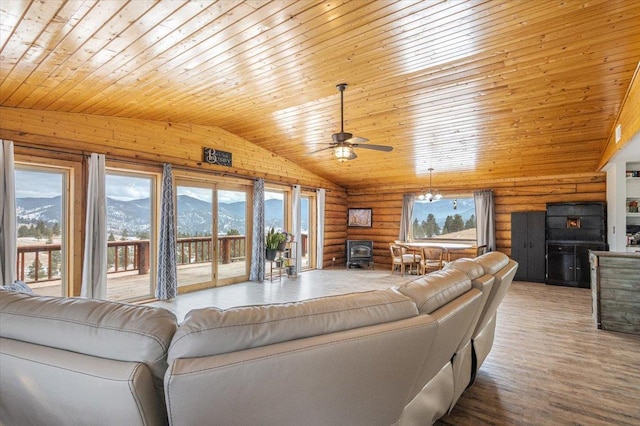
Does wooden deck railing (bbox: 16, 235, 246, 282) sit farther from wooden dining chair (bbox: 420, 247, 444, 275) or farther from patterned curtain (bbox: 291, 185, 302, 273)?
wooden dining chair (bbox: 420, 247, 444, 275)

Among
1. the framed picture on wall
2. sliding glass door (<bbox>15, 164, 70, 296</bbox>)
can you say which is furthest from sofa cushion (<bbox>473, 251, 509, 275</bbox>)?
the framed picture on wall

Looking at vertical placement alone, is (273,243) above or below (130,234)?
below

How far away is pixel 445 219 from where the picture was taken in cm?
934

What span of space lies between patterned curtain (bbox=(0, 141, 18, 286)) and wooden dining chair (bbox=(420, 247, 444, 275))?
707 centimetres

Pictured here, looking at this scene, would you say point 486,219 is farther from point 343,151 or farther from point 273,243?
point 343,151

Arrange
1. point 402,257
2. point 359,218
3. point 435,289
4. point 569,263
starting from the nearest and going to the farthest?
point 435,289 → point 569,263 → point 402,257 → point 359,218

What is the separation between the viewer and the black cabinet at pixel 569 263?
6594 millimetres

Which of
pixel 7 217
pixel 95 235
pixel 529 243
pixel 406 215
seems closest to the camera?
pixel 7 217

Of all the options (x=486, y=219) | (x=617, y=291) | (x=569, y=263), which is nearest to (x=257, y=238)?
(x=486, y=219)

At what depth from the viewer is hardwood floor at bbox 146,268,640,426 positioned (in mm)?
2283

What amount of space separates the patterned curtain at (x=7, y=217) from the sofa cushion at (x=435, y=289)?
4.53 metres

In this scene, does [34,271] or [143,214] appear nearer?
[34,271]

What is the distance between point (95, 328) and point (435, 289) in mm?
1512

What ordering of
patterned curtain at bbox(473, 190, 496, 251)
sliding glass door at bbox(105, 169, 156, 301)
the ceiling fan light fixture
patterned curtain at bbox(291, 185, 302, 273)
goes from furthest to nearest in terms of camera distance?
patterned curtain at bbox(291, 185, 302, 273)
patterned curtain at bbox(473, 190, 496, 251)
sliding glass door at bbox(105, 169, 156, 301)
the ceiling fan light fixture
